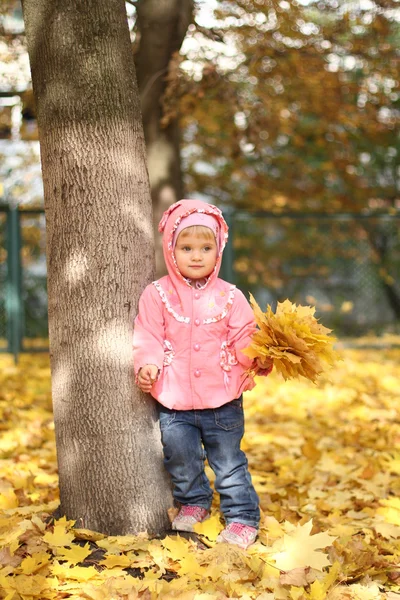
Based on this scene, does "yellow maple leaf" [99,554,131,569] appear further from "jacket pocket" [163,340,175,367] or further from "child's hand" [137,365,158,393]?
"jacket pocket" [163,340,175,367]

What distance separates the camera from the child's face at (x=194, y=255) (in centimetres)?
290

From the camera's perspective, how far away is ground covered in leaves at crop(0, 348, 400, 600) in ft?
7.89

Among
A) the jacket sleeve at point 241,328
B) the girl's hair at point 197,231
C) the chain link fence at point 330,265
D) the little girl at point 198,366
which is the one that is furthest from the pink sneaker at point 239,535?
the chain link fence at point 330,265

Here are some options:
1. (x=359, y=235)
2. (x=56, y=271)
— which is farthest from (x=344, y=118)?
(x=56, y=271)

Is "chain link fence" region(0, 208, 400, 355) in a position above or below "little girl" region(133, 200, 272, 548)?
above

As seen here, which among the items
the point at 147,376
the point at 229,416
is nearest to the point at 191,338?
the point at 147,376

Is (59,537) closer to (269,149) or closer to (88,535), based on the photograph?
(88,535)

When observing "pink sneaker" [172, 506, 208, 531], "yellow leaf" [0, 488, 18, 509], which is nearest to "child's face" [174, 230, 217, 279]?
"pink sneaker" [172, 506, 208, 531]

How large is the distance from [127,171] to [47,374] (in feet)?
16.1

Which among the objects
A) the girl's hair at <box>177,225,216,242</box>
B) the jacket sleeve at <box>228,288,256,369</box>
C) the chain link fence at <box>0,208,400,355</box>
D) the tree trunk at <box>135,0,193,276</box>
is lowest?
the jacket sleeve at <box>228,288,256,369</box>

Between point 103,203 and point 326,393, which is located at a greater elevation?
point 103,203

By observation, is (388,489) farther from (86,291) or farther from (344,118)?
(344,118)

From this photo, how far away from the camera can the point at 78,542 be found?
2.76 metres

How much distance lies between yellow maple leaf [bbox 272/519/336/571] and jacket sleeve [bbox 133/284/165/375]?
84 centimetres
